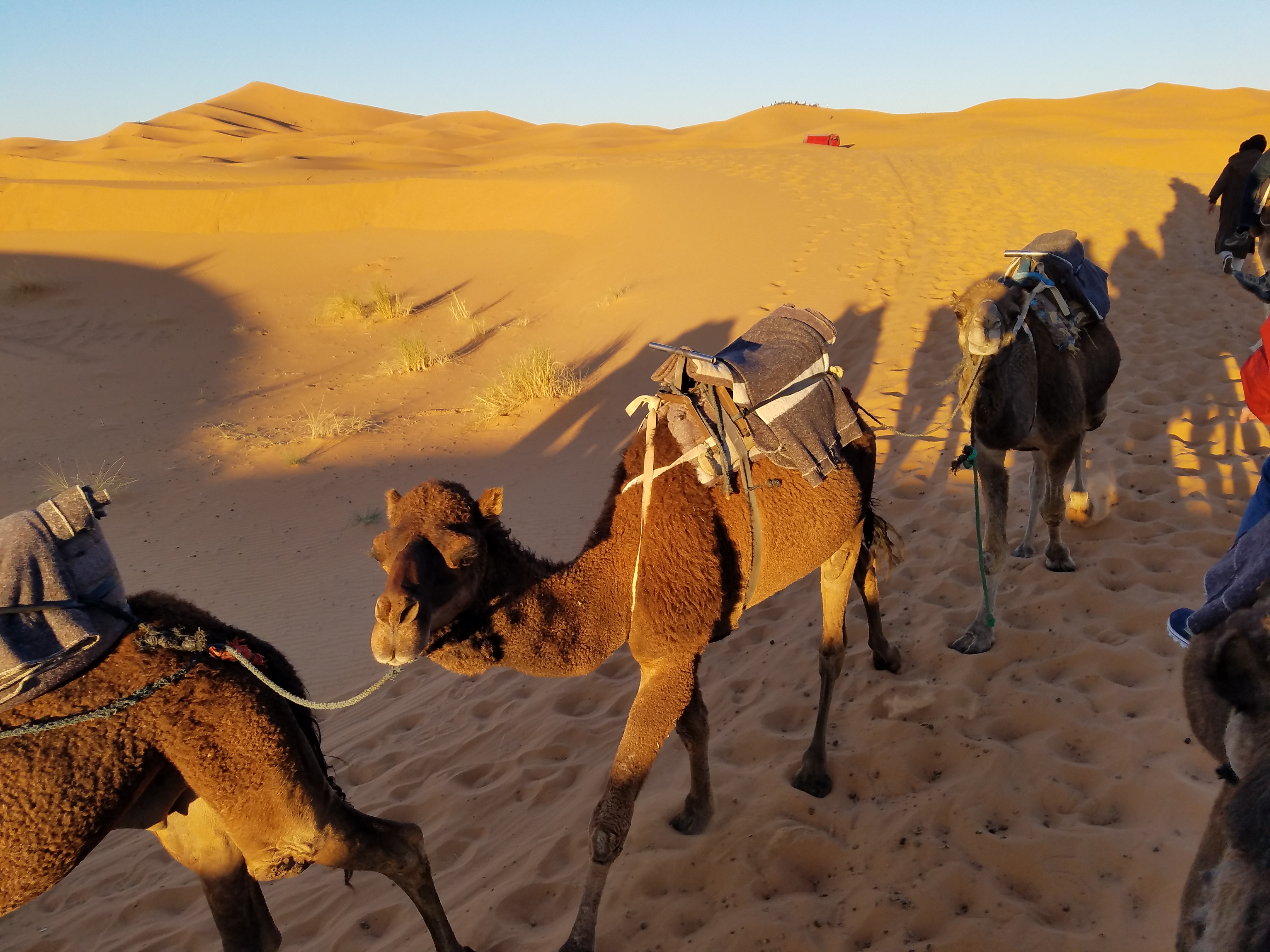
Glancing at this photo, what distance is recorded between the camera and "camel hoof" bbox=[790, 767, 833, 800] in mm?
3680

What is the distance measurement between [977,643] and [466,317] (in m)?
12.2

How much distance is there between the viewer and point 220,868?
2.86 m

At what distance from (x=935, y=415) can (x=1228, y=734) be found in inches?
299

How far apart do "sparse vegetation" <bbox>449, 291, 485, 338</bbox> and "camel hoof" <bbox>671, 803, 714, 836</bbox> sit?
457 inches

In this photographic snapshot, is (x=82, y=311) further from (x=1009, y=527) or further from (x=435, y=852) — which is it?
(x=1009, y=527)

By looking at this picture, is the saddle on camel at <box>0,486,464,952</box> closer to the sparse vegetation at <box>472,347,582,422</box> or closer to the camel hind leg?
the camel hind leg

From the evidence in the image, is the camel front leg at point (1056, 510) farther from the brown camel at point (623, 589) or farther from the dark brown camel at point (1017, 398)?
the brown camel at point (623, 589)

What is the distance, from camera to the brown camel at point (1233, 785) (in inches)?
43.4

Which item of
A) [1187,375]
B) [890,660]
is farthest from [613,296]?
[890,660]

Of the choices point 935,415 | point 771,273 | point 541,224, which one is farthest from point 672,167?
point 935,415

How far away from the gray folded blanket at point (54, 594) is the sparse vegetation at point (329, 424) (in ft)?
26.9

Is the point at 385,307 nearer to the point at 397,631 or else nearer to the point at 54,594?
the point at 54,594

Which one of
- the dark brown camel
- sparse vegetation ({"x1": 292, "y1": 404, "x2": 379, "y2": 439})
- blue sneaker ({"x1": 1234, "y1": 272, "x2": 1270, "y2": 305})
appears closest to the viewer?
blue sneaker ({"x1": 1234, "y1": 272, "x2": 1270, "y2": 305})

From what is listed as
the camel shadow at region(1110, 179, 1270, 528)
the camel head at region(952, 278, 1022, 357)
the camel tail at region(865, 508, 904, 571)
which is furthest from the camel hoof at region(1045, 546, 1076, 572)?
the camel head at region(952, 278, 1022, 357)
